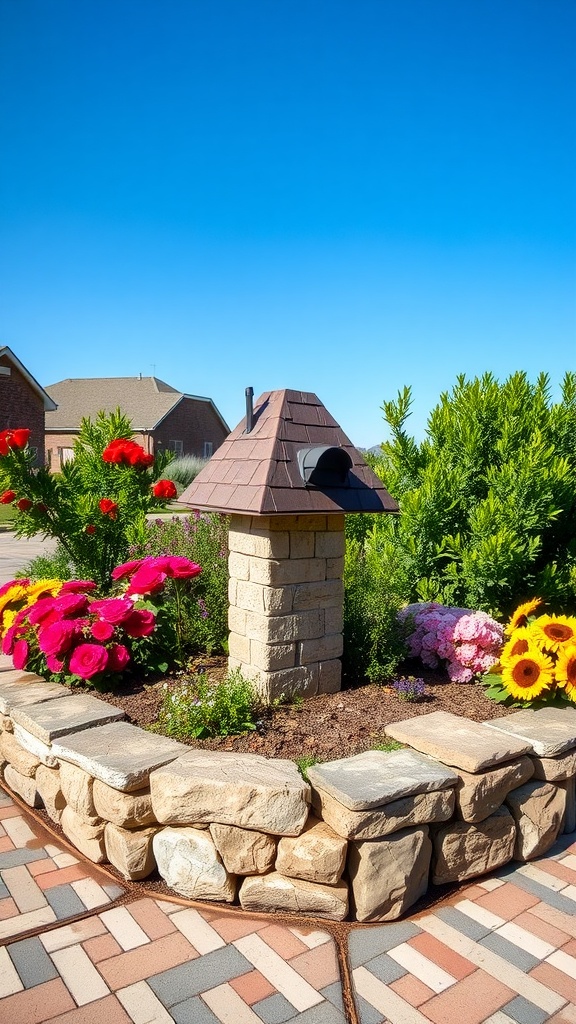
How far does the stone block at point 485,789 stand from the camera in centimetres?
270

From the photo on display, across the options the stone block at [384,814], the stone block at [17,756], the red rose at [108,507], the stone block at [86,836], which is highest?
the red rose at [108,507]

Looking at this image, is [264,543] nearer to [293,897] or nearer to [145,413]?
[293,897]

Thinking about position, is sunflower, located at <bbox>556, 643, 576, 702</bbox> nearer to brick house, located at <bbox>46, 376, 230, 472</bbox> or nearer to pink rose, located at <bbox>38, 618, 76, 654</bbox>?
pink rose, located at <bbox>38, 618, 76, 654</bbox>

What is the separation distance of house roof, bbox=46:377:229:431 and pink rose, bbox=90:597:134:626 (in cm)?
2898

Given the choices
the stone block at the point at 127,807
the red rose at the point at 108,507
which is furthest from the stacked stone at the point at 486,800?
the red rose at the point at 108,507

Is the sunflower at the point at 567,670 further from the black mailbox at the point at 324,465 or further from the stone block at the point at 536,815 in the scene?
the black mailbox at the point at 324,465

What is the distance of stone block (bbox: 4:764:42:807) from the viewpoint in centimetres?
337

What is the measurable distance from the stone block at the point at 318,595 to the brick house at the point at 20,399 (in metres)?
21.7

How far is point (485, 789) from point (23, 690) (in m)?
2.55

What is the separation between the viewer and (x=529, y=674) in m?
3.53

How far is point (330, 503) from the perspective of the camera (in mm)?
3510

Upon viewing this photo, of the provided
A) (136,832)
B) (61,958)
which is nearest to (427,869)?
(136,832)

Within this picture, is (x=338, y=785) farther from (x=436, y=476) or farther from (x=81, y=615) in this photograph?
(x=436, y=476)

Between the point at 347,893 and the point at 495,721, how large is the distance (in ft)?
4.06
